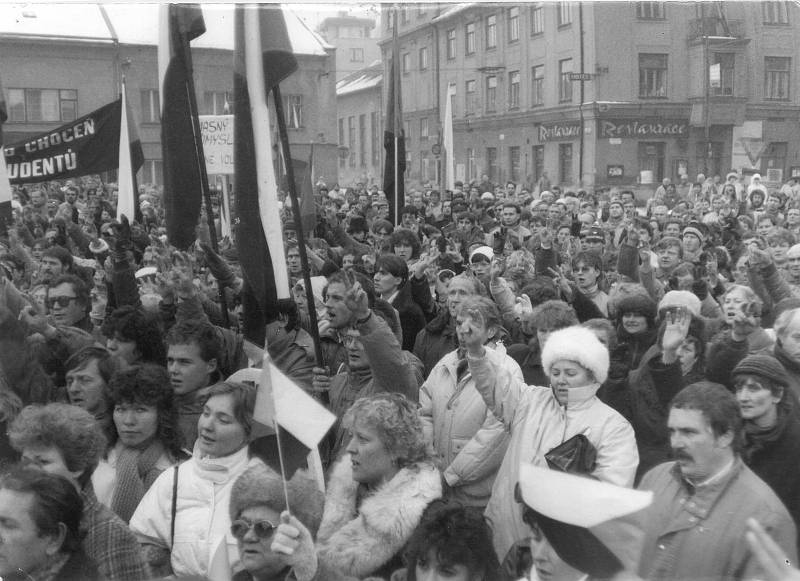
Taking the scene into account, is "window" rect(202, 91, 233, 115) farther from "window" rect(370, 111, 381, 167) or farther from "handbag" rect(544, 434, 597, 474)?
"handbag" rect(544, 434, 597, 474)

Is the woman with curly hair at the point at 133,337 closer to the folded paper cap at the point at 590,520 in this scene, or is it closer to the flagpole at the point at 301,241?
the flagpole at the point at 301,241

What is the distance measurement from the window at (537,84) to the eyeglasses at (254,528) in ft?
14.4

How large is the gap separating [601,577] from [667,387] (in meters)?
1.58

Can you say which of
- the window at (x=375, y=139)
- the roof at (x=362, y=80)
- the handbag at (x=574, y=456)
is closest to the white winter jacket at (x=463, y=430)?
the handbag at (x=574, y=456)

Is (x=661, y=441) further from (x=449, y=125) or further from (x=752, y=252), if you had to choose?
(x=449, y=125)

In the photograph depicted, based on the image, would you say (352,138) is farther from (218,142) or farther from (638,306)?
(638,306)

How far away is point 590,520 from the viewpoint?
6.36ft

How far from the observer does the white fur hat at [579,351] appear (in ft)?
9.93

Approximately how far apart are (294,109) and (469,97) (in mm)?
1589

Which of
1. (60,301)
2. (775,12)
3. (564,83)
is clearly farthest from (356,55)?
(775,12)

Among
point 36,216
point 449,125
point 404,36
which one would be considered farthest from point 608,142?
point 36,216

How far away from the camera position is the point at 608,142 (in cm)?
693

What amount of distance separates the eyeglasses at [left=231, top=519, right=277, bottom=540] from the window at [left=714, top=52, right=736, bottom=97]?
3.25m

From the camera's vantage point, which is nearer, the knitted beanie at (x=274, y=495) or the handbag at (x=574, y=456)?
the knitted beanie at (x=274, y=495)
